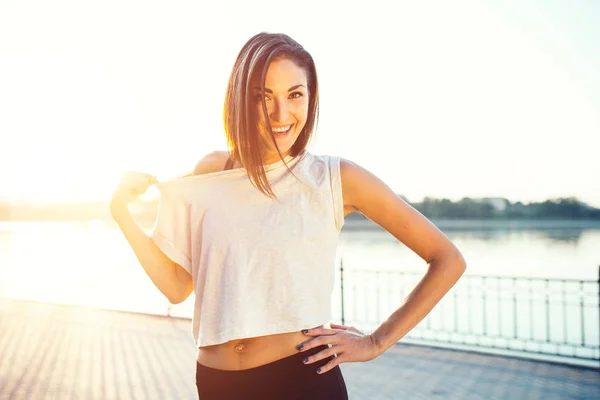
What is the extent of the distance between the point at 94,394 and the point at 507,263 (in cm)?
1859

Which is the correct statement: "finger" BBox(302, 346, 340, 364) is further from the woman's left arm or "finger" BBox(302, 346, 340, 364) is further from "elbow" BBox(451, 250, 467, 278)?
"elbow" BBox(451, 250, 467, 278)

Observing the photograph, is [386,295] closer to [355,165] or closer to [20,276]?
[20,276]

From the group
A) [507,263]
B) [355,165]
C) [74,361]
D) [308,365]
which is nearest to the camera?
[308,365]

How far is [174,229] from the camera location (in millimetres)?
1415

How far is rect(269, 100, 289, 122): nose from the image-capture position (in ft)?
4.41

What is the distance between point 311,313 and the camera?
1.33m

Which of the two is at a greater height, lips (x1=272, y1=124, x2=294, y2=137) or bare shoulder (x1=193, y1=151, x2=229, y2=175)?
lips (x1=272, y1=124, x2=294, y2=137)

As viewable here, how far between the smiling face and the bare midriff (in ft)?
1.65

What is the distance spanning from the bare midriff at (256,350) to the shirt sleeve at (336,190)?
32 cm

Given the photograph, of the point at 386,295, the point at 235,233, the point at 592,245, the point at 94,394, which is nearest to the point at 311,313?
the point at 235,233

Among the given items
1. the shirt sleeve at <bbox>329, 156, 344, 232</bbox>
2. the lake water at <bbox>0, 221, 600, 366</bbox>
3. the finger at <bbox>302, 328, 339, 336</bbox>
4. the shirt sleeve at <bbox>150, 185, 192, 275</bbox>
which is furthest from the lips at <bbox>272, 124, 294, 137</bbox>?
the lake water at <bbox>0, 221, 600, 366</bbox>

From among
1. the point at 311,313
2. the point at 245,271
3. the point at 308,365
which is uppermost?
the point at 245,271

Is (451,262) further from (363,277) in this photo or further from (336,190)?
(363,277)

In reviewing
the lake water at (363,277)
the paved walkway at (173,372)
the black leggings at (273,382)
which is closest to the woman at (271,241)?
the black leggings at (273,382)
